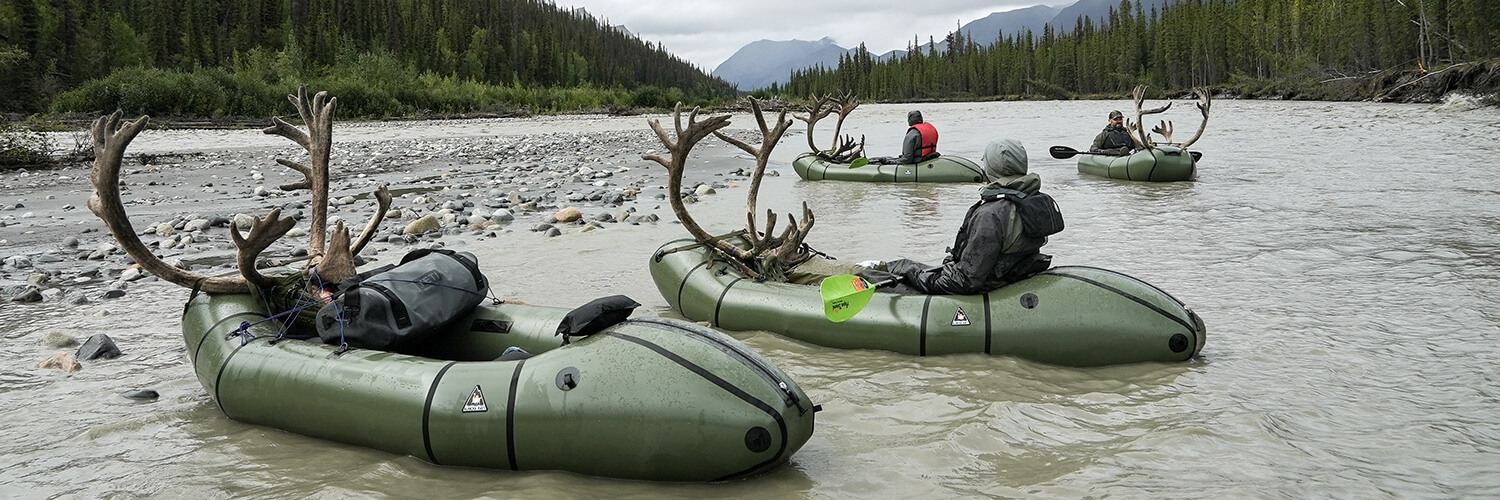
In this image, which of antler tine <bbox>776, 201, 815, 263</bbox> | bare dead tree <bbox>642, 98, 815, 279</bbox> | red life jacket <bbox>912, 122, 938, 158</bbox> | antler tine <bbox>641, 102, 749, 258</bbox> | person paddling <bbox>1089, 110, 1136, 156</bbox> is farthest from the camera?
person paddling <bbox>1089, 110, 1136, 156</bbox>

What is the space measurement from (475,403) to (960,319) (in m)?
3.23

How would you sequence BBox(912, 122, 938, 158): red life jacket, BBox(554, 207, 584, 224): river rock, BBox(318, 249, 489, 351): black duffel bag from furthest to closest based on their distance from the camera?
BBox(912, 122, 938, 158): red life jacket, BBox(554, 207, 584, 224): river rock, BBox(318, 249, 489, 351): black duffel bag

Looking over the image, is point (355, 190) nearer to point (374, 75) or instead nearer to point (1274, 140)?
point (1274, 140)

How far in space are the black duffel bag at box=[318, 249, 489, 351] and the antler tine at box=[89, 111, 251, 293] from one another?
3.33 ft

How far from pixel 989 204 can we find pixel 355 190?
43.1 feet

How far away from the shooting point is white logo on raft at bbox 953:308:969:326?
603cm

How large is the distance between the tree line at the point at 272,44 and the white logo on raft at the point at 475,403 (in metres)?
28.1

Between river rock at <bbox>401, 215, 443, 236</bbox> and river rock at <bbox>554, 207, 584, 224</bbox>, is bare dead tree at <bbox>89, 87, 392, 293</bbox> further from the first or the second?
river rock at <bbox>554, 207, 584, 224</bbox>

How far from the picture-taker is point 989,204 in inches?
241

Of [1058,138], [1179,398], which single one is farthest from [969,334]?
[1058,138]

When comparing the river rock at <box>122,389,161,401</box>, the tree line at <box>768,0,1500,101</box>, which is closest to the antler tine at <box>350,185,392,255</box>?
the river rock at <box>122,389,161,401</box>

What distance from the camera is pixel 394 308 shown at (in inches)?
191

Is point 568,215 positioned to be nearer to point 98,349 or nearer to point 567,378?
point 98,349

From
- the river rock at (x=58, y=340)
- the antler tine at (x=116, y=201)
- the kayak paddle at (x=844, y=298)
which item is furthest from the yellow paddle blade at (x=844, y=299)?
the river rock at (x=58, y=340)
